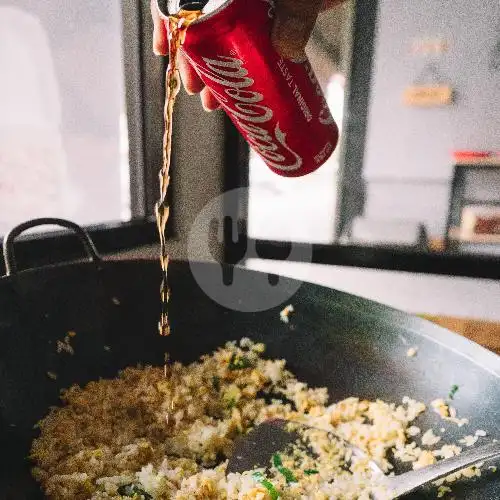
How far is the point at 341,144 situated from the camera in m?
1.53

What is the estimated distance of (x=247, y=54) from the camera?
0.63 metres

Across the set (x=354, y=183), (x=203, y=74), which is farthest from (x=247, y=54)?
A: (x=354, y=183)

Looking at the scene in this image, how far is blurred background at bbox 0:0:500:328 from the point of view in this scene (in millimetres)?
1199

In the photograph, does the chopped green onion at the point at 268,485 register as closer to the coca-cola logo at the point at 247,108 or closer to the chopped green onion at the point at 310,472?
the chopped green onion at the point at 310,472

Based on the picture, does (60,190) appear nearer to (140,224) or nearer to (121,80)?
(140,224)

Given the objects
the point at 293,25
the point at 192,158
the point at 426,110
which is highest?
the point at 293,25

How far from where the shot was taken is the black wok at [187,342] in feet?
2.35

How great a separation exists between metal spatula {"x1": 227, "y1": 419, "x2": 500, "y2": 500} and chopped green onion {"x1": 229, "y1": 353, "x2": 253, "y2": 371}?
0.15 metres

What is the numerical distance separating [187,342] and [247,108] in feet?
1.75

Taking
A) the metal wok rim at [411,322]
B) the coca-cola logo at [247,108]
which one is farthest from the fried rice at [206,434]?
the coca-cola logo at [247,108]

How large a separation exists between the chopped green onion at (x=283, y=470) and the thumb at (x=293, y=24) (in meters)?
0.62

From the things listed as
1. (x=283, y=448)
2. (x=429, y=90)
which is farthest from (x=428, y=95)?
(x=283, y=448)

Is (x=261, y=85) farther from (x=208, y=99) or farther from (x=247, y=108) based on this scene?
(x=208, y=99)

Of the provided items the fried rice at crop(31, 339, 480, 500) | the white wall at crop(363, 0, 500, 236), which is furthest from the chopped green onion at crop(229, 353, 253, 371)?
the white wall at crop(363, 0, 500, 236)
